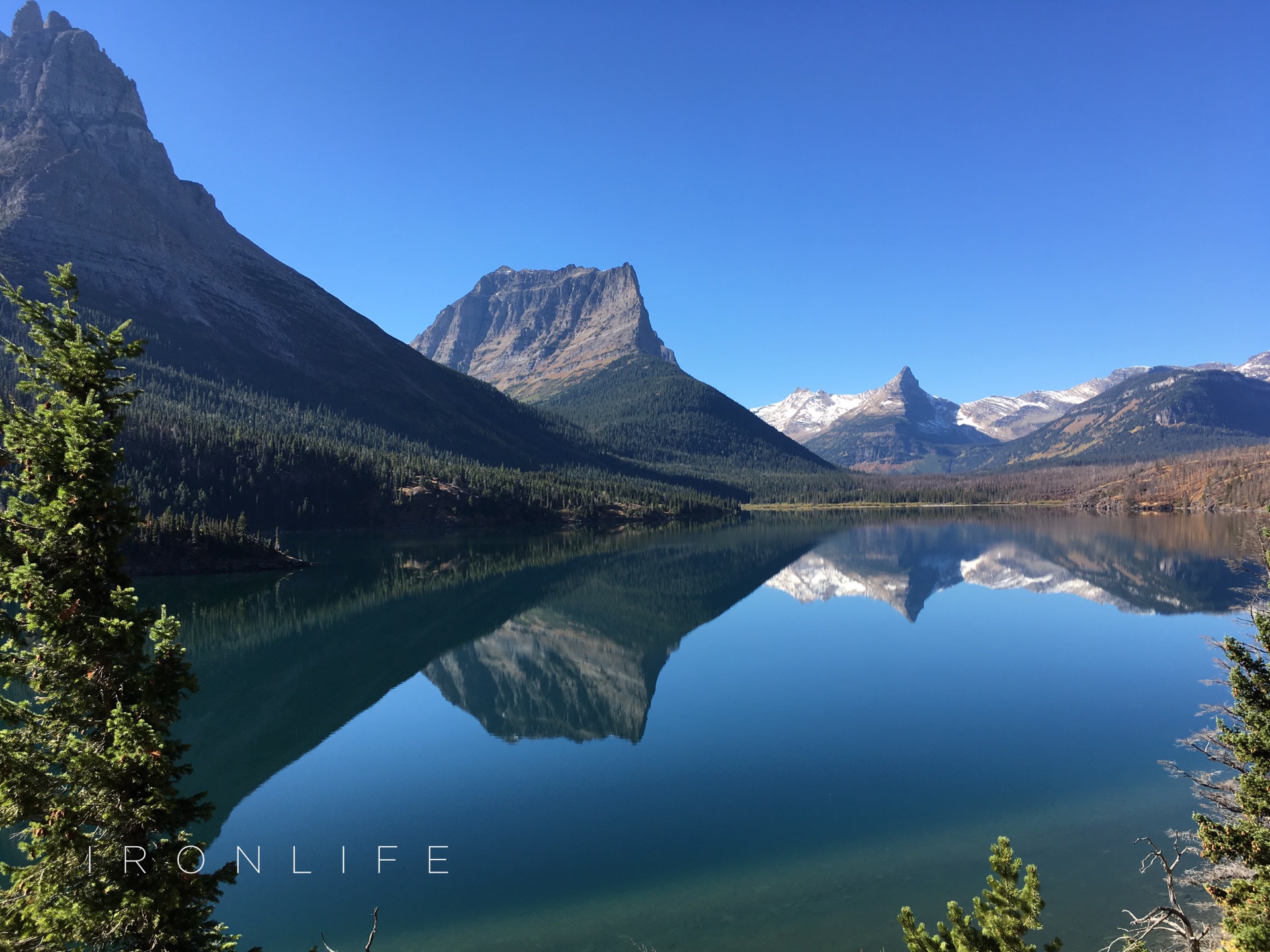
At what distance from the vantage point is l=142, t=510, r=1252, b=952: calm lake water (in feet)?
50.0

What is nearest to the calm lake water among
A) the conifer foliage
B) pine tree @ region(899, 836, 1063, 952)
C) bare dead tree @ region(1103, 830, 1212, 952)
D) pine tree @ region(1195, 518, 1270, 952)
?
bare dead tree @ region(1103, 830, 1212, 952)

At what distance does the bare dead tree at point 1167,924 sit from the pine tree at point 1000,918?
3.08 feet

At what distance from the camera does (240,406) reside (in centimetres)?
18425

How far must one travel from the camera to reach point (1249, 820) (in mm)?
9203

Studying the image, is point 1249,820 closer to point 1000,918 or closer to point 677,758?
point 1000,918

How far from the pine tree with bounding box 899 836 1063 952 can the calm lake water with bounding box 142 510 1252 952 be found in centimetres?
670

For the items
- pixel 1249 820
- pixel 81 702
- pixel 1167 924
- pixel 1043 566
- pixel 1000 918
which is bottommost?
→ pixel 1043 566

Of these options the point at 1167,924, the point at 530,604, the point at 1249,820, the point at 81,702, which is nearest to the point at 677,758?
the point at 1167,924

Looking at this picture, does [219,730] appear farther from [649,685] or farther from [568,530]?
[568,530]

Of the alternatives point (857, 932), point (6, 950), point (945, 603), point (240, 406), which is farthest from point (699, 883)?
point (240, 406)

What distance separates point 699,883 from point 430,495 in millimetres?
130537

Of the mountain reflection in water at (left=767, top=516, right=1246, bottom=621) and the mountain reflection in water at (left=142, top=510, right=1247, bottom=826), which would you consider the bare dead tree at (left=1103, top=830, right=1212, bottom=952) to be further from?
the mountain reflection in water at (left=767, top=516, right=1246, bottom=621)

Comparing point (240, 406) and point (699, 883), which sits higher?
point (240, 406)

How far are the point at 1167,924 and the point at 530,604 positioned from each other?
5263cm
